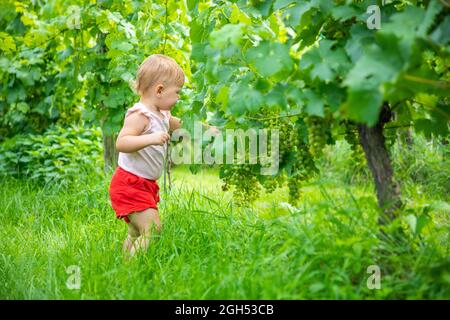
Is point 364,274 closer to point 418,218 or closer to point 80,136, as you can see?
point 418,218

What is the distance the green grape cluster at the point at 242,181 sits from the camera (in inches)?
126

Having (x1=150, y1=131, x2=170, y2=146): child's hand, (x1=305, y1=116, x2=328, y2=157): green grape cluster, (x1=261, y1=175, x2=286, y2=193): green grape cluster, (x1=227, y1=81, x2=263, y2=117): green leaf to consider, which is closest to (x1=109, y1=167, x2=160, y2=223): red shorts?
(x1=150, y1=131, x2=170, y2=146): child's hand

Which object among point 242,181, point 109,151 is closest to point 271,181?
point 242,181

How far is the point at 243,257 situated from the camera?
2768mm

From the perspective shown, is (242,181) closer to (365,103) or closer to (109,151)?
(365,103)

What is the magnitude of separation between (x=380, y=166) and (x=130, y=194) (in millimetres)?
1275

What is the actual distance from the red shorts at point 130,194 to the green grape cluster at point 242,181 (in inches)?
16.5

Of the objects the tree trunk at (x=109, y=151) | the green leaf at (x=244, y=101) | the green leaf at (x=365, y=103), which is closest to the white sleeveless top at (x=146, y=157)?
the green leaf at (x=244, y=101)

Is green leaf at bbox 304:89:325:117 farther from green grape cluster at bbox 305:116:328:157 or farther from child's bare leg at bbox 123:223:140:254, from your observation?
child's bare leg at bbox 123:223:140:254

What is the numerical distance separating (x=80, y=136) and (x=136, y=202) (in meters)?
2.94

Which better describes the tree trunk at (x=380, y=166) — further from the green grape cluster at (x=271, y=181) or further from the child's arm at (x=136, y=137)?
the child's arm at (x=136, y=137)

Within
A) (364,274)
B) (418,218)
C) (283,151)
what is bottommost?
(364,274)

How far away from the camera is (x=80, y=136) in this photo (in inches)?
230

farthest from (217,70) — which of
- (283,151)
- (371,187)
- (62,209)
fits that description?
(371,187)
